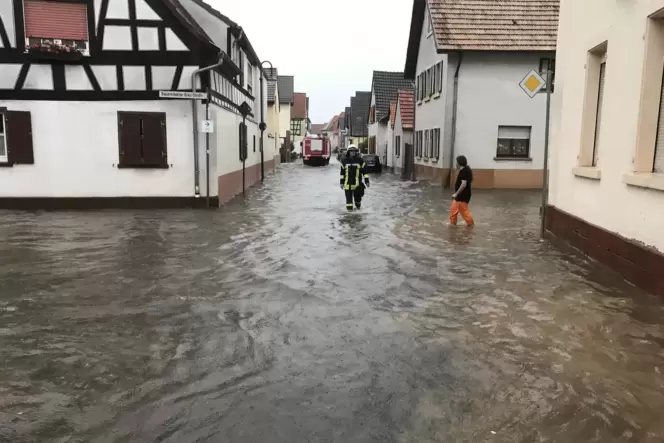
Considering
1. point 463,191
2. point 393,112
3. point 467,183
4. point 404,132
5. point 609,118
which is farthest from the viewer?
point 393,112

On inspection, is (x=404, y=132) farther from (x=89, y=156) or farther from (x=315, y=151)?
(x=89, y=156)

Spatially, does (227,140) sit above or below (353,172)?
above

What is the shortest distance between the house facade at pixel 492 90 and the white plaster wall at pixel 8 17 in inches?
596

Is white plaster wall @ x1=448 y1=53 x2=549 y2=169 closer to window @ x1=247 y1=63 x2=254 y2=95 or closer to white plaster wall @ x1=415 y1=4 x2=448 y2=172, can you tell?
white plaster wall @ x1=415 y1=4 x2=448 y2=172

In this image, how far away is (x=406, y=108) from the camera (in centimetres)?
3803

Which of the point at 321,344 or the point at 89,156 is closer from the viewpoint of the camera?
the point at 321,344

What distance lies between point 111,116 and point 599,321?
1299 cm

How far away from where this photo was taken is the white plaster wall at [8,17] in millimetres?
14812

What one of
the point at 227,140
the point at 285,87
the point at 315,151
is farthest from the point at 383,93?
the point at 227,140

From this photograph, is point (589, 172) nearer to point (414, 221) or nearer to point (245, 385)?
point (414, 221)

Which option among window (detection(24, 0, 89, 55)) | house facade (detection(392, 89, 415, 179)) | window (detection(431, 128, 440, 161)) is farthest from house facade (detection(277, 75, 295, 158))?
window (detection(24, 0, 89, 55))

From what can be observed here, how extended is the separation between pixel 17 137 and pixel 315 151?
123ft

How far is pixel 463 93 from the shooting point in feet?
80.0

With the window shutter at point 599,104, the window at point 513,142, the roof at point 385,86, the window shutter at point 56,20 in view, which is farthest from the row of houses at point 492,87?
the roof at point 385,86
